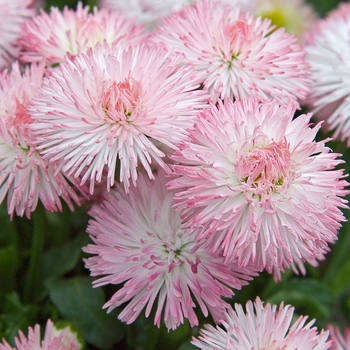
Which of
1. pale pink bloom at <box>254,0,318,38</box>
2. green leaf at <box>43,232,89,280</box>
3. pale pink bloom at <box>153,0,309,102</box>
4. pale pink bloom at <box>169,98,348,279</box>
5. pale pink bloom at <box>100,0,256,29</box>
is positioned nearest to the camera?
pale pink bloom at <box>169,98,348,279</box>

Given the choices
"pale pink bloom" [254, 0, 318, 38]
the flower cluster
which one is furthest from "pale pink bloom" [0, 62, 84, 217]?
"pale pink bloom" [254, 0, 318, 38]

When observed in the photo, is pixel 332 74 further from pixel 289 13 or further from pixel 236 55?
pixel 289 13

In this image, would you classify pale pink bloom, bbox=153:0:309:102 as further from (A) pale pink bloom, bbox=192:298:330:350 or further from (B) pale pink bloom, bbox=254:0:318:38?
(B) pale pink bloom, bbox=254:0:318:38

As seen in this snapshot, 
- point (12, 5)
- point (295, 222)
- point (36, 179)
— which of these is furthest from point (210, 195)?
point (12, 5)

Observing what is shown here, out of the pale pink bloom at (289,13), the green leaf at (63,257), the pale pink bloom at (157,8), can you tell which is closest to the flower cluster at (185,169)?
the green leaf at (63,257)

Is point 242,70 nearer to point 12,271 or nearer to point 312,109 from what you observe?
point 312,109

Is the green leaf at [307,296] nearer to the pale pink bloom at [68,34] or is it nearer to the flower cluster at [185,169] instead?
the flower cluster at [185,169]

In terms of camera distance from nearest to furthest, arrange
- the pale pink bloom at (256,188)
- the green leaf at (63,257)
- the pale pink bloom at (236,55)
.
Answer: the pale pink bloom at (256,188) → the pale pink bloom at (236,55) → the green leaf at (63,257)
